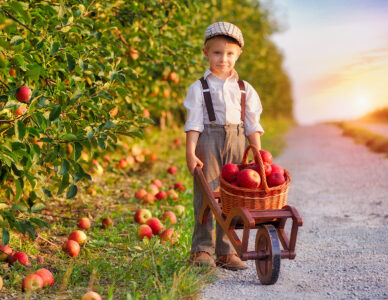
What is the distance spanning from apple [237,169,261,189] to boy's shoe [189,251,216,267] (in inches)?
35.3

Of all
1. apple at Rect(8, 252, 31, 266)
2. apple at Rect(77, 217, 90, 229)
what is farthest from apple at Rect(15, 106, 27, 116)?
apple at Rect(77, 217, 90, 229)

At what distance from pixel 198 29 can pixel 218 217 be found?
5.35m

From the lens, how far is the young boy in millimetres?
3363

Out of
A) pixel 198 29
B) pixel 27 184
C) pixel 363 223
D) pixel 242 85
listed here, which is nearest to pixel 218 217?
pixel 242 85

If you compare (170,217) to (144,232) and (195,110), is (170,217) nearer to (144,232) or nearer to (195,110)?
(144,232)

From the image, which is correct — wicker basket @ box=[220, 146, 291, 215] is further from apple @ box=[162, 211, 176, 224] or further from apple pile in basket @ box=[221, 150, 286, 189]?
apple @ box=[162, 211, 176, 224]

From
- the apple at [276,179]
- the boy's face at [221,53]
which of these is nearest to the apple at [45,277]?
the apple at [276,179]

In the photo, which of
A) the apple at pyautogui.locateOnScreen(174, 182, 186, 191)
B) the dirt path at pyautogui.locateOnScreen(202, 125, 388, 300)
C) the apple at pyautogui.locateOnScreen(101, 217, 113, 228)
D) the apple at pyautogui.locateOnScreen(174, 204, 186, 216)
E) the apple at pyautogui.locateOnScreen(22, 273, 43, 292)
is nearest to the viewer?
the apple at pyautogui.locateOnScreen(22, 273, 43, 292)

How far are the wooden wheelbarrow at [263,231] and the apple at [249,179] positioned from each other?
0.47 feet

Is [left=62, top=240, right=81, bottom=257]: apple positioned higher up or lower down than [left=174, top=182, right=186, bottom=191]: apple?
lower down

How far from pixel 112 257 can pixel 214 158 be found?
3.77ft

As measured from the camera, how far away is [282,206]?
2.95 m

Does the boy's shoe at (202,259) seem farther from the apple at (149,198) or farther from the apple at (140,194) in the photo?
the apple at (140,194)

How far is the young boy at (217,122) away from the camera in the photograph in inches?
132
